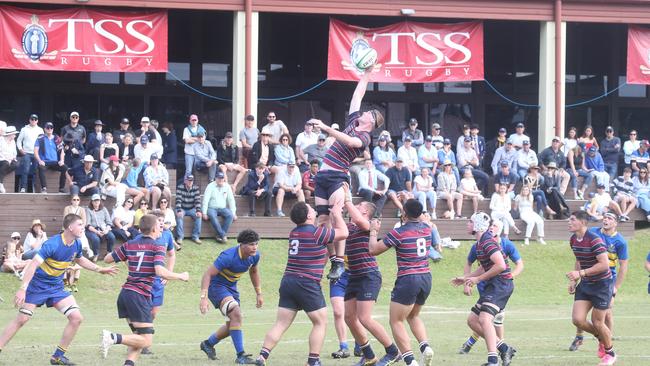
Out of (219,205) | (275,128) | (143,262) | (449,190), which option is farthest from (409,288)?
(275,128)

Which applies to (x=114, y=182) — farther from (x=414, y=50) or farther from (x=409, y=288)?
(x=409, y=288)

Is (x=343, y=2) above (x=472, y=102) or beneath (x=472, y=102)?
above

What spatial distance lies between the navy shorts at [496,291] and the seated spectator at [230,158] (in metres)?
13.1

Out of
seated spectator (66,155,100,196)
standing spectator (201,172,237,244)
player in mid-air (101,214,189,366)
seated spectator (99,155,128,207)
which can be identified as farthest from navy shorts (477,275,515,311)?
seated spectator (66,155,100,196)

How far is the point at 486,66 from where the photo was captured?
3341cm

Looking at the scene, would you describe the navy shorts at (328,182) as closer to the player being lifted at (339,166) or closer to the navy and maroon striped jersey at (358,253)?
the player being lifted at (339,166)

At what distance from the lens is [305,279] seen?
12469mm

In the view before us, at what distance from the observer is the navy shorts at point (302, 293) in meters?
12.4

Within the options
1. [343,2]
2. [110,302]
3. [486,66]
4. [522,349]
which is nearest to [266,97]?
[343,2]

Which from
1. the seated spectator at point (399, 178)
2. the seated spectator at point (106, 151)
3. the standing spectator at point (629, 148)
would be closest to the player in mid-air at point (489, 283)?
the seated spectator at point (399, 178)

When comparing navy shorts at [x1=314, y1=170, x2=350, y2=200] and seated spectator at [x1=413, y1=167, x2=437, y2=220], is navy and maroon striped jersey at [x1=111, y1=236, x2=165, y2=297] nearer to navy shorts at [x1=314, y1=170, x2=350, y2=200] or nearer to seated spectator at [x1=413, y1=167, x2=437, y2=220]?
navy shorts at [x1=314, y1=170, x2=350, y2=200]

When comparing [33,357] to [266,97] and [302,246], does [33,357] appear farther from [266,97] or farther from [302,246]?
[266,97]

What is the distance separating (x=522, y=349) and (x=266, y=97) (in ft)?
59.1

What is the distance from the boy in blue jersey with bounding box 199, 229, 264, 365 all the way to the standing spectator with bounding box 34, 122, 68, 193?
12356 mm
